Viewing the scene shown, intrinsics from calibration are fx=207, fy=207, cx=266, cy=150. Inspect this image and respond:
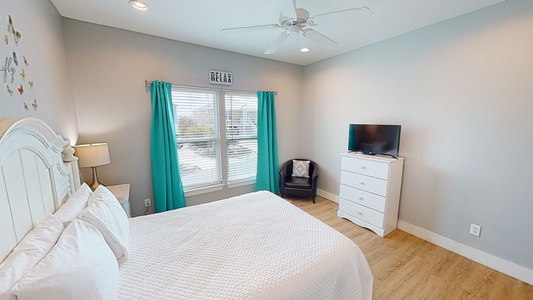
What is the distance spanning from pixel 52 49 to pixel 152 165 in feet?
4.91

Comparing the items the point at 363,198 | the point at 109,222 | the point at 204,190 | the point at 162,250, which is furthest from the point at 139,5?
the point at 363,198

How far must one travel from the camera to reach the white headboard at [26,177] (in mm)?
913

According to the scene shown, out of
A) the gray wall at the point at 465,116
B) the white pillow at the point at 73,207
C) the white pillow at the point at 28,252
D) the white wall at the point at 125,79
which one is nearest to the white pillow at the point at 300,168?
the gray wall at the point at 465,116

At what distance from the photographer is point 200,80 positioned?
3.04m

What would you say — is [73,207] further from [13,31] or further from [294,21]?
[294,21]

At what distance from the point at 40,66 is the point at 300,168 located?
11.6 ft

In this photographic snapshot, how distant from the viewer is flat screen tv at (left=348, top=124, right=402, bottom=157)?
2.65m

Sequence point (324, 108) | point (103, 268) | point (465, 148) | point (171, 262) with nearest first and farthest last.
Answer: point (103, 268) → point (171, 262) → point (465, 148) → point (324, 108)

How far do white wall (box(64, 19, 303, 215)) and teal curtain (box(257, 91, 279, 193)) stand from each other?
0.79m

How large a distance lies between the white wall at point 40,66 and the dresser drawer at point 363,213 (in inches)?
133

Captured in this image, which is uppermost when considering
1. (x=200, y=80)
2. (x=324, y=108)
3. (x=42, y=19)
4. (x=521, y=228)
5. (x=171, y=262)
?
(x=42, y=19)

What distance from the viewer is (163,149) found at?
2775 mm

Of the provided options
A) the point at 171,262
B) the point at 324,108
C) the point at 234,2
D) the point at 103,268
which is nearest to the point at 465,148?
the point at 324,108

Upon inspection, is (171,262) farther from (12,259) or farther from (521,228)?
(521,228)
